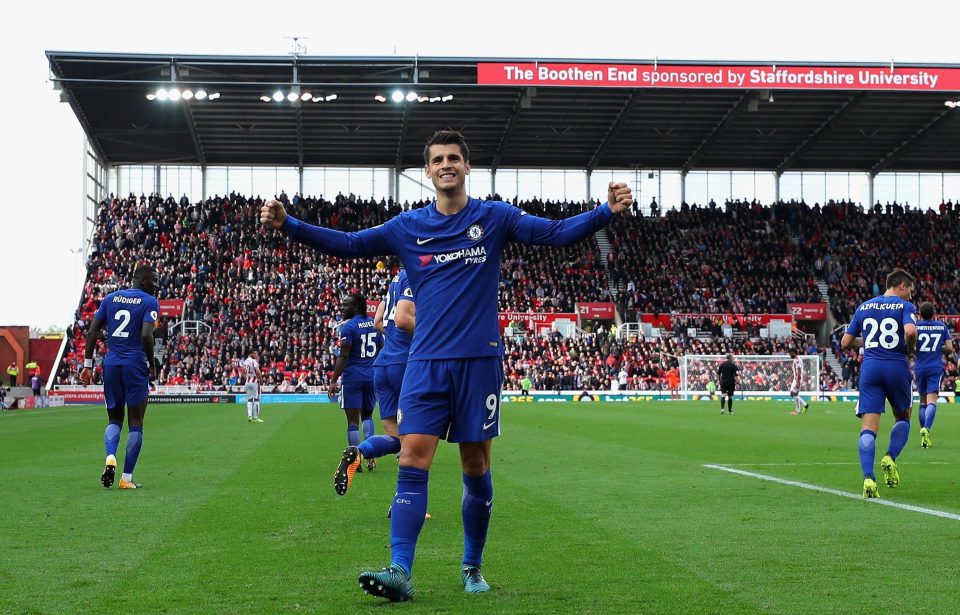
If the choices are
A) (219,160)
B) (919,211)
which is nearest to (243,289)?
(219,160)

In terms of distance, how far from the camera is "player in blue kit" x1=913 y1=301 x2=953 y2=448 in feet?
58.3

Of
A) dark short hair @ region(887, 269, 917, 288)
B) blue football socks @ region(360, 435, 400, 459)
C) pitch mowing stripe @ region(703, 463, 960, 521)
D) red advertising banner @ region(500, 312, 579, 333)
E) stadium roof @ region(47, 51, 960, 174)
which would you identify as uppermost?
stadium roof @ region(47, 51, 960, 174)

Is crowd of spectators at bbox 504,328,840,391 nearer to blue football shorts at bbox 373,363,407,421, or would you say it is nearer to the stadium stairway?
Result: the stadium stairway

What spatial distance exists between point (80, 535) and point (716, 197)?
56136mm

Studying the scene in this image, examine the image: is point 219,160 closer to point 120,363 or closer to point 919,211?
point 919,211

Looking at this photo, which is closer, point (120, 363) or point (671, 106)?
point (120, 363)

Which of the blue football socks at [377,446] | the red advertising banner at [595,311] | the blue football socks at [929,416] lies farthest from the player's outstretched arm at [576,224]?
the red advertising banner at [595,311]

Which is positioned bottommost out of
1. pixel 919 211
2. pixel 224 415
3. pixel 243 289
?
pixel 224 415

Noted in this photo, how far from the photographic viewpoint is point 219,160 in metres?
58.1

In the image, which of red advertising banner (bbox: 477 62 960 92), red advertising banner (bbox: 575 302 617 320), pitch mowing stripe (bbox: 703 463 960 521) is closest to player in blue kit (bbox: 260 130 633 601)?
pitch mowing stripe (bbox: 703 463 960 521)

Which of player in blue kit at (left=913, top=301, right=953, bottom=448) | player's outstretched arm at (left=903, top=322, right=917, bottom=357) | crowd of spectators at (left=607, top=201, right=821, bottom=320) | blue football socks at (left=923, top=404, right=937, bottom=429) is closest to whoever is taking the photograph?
player's outstretched arm at (left=903, top=322, right=917, bottom=357)

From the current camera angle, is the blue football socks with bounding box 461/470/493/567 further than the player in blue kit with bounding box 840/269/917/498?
No

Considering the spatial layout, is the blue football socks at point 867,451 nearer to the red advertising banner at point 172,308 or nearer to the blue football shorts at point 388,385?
the blue football shorts at point 388,385

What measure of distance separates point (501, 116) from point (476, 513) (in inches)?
1813
